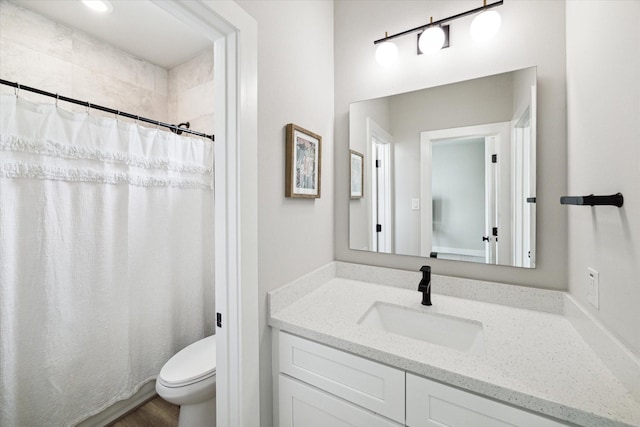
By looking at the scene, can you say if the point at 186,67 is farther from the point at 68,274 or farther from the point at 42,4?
the point at 68,274

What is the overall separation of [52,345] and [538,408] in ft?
6.90

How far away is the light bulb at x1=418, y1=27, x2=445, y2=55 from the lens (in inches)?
50.6

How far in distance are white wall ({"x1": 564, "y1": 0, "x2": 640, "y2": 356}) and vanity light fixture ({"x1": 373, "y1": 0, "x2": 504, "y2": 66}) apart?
0.27 metres

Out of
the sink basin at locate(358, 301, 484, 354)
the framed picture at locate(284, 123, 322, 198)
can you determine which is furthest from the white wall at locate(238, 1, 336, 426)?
the sink basin at locate(358, 301, 484, 354)

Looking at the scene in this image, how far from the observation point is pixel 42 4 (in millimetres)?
1544

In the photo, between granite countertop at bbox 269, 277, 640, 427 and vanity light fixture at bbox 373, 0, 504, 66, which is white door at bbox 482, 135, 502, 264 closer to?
granite countertop at bbox 269, 277, 640, 427

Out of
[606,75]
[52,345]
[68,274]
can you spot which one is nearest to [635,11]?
[606,75]

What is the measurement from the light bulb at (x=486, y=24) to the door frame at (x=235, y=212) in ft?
3.43

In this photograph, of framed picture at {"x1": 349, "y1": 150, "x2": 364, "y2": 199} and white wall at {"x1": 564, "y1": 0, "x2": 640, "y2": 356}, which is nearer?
white wall at {"x1": 564, "y1": 0, "x2": 640, "y2": 356}

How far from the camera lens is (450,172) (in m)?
1.36

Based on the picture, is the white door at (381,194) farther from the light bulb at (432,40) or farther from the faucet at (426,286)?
the light bulb at (432,40)

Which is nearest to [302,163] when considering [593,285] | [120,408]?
[593,285]

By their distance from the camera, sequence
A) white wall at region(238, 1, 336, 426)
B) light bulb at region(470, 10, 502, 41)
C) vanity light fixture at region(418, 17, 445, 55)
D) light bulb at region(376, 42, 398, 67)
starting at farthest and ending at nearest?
light bulb at region(376, 42, 398, 67), vanity light fixture at region(418, 17, 445, 55), light bulb at region(470, 10, 502, 41), white wall at region(238, 1, 336, 426)

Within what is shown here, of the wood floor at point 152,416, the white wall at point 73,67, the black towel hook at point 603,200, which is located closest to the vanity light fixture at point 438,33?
the black towel hook at point 603,200
